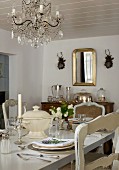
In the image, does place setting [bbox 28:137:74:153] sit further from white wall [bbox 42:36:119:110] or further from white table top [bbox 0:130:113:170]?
white wall [bbox 42:36:119:110]

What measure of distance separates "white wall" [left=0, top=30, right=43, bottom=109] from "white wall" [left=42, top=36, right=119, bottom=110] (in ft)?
0.56

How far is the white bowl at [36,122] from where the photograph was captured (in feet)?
7.93

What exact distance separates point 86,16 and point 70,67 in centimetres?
186

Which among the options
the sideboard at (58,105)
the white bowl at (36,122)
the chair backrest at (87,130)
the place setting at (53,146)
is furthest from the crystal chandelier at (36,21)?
the sideboard at (58,105)

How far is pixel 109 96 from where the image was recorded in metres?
5.34

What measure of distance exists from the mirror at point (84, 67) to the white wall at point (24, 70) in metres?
0.76

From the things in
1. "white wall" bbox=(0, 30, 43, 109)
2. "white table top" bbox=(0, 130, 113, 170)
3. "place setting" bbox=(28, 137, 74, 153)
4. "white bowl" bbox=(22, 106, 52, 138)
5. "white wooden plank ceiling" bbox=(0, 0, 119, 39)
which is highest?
"white wooden plank ceiling" bbox=(0, 0, 119, 39)

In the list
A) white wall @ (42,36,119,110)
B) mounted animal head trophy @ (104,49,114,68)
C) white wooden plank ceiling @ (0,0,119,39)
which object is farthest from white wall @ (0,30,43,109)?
mounted animal head trophy @ (104,49,114,68)

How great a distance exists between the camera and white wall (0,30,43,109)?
504 centimetres

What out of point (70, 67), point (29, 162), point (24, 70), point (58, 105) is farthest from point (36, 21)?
point (70, 67)

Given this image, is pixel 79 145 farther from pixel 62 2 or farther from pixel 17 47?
pixel 17 47

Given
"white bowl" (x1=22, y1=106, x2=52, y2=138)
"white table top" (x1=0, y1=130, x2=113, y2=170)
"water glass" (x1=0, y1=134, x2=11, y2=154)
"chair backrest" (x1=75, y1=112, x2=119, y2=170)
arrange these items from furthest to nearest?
1. "white bowl" (x1=22, y1=106, x2=52, y2=138)
2. "water glass" (x1=0, y1=134, x2=11, y2=154)
3. "white table top" (x1=0, y1=130, x2=113, y2=170)
4. "chair backrest" (x1=75, y1=112, x2=119, y2=170)

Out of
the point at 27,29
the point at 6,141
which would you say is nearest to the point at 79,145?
the point at 6,141

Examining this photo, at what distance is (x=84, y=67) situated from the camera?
5516mm
